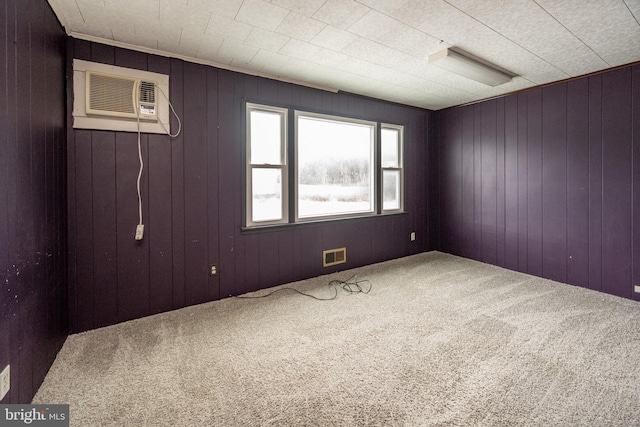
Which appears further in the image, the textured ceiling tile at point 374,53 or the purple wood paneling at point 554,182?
the purple wood paneling at point 554,182

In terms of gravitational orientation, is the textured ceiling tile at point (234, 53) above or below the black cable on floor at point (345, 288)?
above

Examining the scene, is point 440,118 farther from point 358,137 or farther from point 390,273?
point 390,273

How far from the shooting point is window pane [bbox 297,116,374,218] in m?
3.70

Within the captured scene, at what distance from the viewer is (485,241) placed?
4.37 metres

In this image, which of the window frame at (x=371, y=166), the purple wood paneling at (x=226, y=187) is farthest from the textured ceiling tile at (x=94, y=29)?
the window frame at (x=371, y=166)

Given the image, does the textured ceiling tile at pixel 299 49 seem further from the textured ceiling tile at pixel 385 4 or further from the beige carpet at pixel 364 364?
the beige carpet at pixel 364 364

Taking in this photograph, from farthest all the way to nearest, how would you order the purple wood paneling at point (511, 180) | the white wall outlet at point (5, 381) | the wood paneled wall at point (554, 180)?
the purple wood paneling at point (511, 180)
the wood paneled wall at point (554, 180)
the white wall outlet at point (5, 381)

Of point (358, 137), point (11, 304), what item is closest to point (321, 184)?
point (358, 137)

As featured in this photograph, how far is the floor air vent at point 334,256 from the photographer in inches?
151

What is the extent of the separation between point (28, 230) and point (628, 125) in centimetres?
508

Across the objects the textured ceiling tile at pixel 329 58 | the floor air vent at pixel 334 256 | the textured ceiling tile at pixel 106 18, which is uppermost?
the textured ceiling tile at pixel 329 58

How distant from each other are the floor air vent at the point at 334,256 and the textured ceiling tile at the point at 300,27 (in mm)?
2442

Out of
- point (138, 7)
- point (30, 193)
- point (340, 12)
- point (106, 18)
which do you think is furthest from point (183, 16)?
point (30, 193)

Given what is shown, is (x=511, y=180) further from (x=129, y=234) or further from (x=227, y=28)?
(x=129, y=234)
